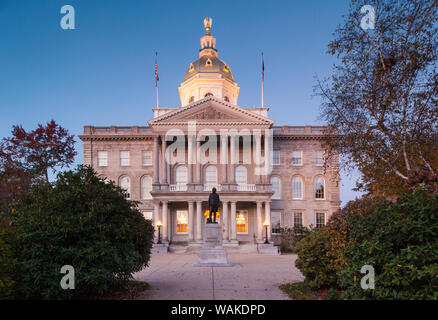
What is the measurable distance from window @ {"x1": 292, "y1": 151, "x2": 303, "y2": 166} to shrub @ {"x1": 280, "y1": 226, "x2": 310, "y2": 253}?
29.1 feet

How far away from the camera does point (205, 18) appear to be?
5991 cm

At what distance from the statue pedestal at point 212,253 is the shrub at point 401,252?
12.7 metres

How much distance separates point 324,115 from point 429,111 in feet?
11.2

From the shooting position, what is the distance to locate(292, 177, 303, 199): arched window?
41562 millimetres

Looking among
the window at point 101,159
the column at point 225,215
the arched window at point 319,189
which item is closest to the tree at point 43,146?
the window at point 101,159

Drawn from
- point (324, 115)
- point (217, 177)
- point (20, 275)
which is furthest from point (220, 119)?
point (20, 275)

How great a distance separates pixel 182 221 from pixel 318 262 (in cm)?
3006

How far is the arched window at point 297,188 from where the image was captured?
41562 millimetres

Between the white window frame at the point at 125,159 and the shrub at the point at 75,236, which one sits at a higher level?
the white window frame at the point at 125,159

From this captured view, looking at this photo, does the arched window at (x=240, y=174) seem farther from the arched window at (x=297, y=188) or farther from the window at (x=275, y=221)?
the arched window at (x=297, y=188)

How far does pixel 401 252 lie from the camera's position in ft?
18.4

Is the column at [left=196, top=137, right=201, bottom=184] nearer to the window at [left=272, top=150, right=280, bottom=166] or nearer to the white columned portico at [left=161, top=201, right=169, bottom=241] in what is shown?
the white columned portico at [left=161, top=201, right=169, bottom=241]

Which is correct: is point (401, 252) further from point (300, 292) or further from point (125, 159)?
point (125, 159)

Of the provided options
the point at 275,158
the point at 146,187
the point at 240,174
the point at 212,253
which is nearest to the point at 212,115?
the point at 240,174
